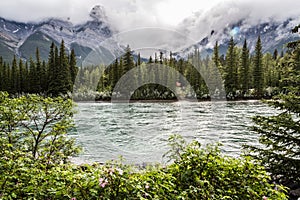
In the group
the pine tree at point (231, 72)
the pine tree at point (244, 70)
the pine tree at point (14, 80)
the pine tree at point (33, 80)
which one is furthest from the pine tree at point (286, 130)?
the pine tree at point (14, 80)

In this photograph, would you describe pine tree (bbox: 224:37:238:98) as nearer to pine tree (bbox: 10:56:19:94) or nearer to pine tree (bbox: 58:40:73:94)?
pine tree (bbox: 58:40:73:94)

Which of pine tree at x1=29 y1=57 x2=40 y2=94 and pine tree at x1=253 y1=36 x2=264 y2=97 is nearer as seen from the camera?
pine tree at x1=253 y1=36 x2=264 y2=97

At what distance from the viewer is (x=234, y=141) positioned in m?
10.8

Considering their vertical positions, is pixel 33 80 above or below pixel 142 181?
above

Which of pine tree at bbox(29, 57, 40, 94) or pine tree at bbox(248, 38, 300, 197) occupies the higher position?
pine tree at bbox(29, 57, 40, 94)

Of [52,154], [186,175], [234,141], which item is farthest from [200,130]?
[186,175]

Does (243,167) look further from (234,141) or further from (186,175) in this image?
(234,141)

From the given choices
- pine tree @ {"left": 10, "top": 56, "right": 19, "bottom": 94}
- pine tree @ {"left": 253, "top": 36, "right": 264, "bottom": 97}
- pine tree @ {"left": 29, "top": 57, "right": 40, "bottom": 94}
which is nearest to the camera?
pine tree @ {"left": 253, "top": 36, "right": 264, "bottom": 97}

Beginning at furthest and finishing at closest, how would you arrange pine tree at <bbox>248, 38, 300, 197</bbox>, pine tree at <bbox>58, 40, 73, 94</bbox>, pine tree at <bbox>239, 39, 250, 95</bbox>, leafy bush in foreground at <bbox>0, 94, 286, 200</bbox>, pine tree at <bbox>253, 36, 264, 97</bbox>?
pine tree at <bbox>239, 39, 250, 95</bbox> < pine tree at <bbox>253, 36, 264, 97</bbox> < pine tree at <bbox>58, 40, 73, 94</bbox> < pine tree at <bbox>248, 38, 300, 197</bbox> < leafy bush in foreground at <bbox>0, 94, 286, 200</bbox>

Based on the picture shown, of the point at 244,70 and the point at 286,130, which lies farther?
the point at 244,70

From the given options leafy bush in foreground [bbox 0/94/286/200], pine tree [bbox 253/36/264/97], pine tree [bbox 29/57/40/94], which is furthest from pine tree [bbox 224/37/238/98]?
leafy bush in foreground [bbox 0/94/286/200]

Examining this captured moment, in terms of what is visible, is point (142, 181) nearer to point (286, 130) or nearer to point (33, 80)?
point (286, 130)

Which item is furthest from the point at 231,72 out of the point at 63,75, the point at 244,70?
the point at 63,75

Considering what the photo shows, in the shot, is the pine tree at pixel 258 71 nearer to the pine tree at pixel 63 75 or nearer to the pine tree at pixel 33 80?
the pine tree at pixel 63 75
